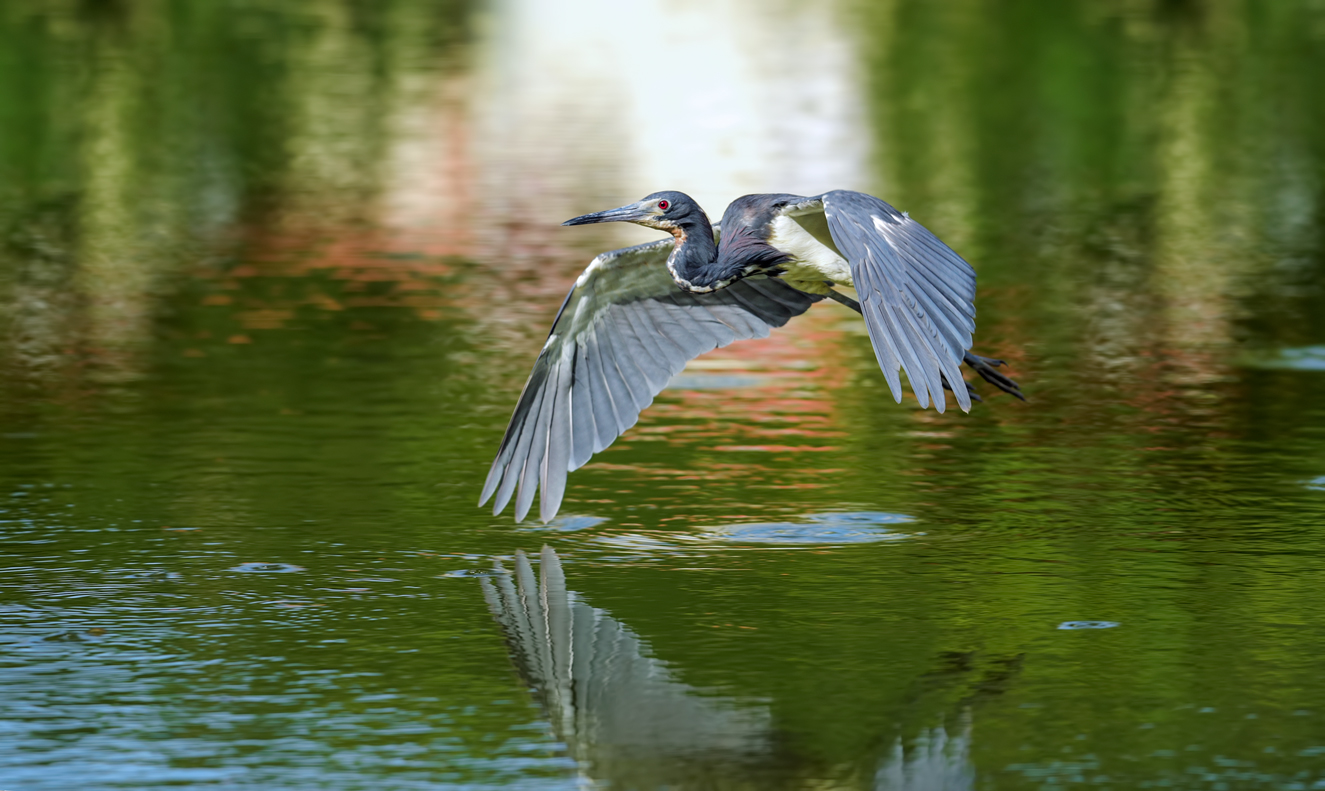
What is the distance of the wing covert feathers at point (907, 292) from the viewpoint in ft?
23.1

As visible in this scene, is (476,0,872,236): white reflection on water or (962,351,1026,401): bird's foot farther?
(476,0,872,236): white reflection on water

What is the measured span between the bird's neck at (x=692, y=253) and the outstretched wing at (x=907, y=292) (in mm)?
854

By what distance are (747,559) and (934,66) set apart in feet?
66.7

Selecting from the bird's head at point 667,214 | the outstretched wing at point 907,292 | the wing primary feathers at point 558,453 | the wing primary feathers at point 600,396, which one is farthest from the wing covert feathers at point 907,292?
the wing primary feathers at point 558,453

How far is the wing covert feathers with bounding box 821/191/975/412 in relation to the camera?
7.04 metres

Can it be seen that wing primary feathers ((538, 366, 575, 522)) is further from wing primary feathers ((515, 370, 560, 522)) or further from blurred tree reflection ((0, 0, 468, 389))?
blurred tree reflection ((0, 0, 468, 389))

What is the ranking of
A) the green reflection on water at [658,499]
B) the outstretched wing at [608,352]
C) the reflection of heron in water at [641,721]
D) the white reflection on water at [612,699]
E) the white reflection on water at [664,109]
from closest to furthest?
1. the reflection of heron in water at [641,721]
2. the white reflection on water at [612,699]
3. the green reflection on water at [658,499]
4. the outstretched wing at [608,352]
5. the white reflection on water at [664,109]

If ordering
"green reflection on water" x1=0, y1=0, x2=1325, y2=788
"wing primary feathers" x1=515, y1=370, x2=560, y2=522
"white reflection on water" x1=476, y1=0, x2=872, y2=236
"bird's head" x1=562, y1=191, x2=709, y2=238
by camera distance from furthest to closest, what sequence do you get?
"white reflection on water" x1=476, y1=0, x2=872, y2=236
"bird's head" x1=562, y1=191, x2=709, y2=238
"wing primary feathers" x1=515, y1=370, x2=560, y2=522
"green reflection on water" x1=0, y1=0, x2=1325, y2=788

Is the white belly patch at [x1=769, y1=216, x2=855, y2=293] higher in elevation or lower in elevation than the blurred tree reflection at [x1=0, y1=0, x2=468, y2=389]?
higher

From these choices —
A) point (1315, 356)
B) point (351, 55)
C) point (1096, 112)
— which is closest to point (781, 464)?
point (1315, 356)

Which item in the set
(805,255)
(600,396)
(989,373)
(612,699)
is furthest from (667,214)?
(612,699)

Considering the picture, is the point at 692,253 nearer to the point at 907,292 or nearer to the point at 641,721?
the point at 907,292

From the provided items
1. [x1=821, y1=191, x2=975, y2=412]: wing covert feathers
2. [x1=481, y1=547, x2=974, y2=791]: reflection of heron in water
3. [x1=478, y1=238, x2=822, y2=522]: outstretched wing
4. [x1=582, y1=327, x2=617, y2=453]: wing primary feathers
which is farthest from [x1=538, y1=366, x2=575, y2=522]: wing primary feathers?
[x1=821, y1=191, x2=975, y2=412]: wing covert feathers

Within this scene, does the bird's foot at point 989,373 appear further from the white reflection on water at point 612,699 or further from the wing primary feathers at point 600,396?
the white reflection on water at point 612,699
